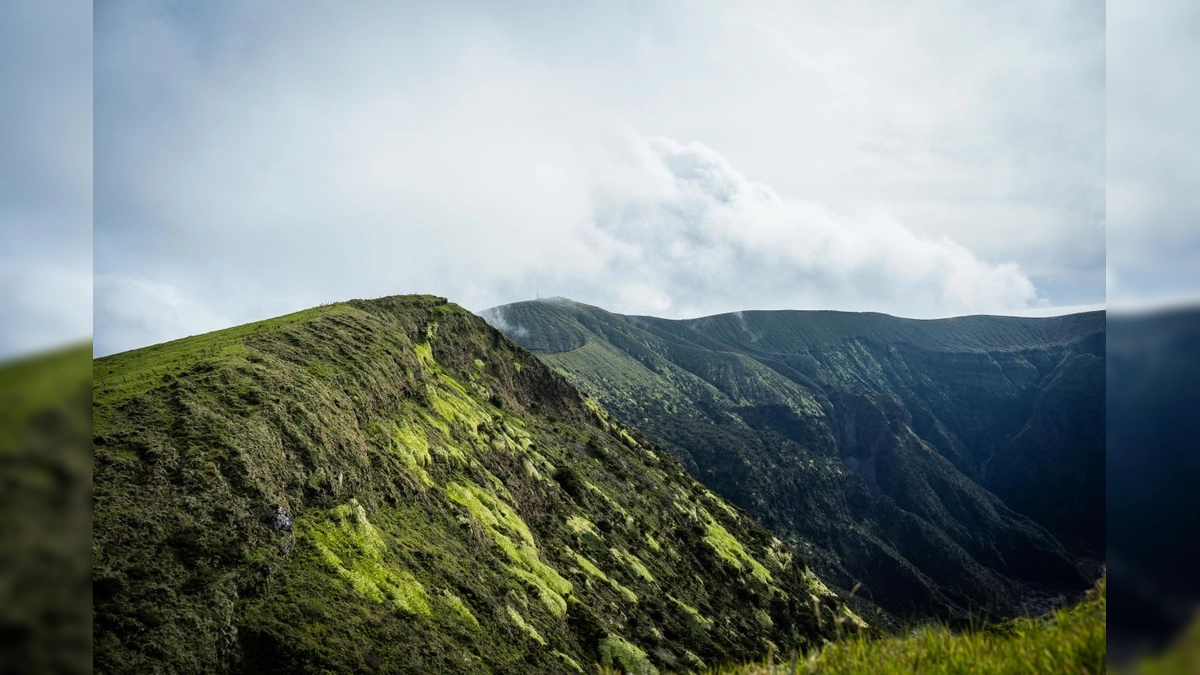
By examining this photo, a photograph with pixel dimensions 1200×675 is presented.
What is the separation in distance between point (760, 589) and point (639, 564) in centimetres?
2517

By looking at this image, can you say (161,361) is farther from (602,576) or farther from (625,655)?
(602,576)

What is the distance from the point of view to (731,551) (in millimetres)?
76125

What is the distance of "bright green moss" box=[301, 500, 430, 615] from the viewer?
23.3 m

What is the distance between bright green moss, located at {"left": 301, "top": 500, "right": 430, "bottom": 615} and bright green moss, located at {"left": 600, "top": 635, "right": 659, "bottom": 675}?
40.0 ft

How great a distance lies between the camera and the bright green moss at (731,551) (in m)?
72.6

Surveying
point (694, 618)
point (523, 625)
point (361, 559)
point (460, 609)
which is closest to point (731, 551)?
point (694, 618)

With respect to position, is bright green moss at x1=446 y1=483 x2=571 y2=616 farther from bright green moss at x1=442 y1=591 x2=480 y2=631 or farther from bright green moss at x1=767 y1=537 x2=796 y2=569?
bright green moss at x1=767 y1=537 x2=796 y2=569

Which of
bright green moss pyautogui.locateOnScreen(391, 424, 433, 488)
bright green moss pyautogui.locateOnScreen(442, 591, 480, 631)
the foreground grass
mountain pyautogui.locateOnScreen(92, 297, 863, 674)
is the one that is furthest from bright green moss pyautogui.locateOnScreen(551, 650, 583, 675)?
the foreground grass

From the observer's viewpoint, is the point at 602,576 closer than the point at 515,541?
No

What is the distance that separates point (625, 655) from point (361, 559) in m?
16.4

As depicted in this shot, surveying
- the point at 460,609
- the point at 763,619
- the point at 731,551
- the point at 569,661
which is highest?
the point at 460,609
